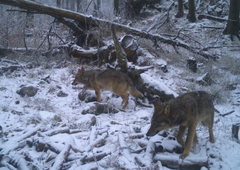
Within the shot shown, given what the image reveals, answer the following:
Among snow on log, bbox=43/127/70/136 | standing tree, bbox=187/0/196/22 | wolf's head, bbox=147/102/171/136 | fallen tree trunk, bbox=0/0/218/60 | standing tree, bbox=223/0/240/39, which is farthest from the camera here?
standing tree, bbox=187/0/196/22

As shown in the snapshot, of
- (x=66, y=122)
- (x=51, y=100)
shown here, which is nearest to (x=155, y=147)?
(x=66, y=122)

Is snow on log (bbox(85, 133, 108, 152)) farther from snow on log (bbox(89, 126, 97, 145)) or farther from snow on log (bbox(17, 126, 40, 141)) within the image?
snow on log (bbox(17, 126, 40, 141))

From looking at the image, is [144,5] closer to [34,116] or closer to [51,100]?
[51,100]

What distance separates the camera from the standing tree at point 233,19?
12203mm

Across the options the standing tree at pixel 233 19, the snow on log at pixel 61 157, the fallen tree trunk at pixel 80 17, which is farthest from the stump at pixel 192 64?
the snow on log at pixel 61 157

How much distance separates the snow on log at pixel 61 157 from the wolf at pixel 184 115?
1.77 m

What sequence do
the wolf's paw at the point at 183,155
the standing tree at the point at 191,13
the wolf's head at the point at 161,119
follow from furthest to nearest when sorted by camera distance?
1. the standing tree at the point at 191,13
2. the wolf's head at the point at 161,119
3. the wolf's paw at the point at 183,155

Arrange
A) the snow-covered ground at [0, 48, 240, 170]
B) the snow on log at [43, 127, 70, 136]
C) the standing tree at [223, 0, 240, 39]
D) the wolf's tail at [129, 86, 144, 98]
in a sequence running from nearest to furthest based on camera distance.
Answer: the snow-covered ground at [0, 48, 240, 170], the snow on log at [43, 127, 70, 136], the wolf's tail at [129, 86, 144, 98], the standing tree at [223, 0, 240, 39]

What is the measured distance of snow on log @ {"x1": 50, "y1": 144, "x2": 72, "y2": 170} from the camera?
10.3 ft

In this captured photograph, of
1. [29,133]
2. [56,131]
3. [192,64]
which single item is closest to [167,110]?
[56,131]

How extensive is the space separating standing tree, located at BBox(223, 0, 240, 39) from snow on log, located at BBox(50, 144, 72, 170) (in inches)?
527

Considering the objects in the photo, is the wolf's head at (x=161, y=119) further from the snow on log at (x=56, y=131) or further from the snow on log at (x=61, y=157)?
the snow on log at (x=56, y=131)

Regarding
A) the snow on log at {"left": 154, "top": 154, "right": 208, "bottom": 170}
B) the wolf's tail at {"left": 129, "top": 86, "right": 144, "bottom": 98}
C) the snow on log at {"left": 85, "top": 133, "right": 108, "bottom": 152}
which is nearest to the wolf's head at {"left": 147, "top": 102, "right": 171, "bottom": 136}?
the snow on log at {"left": 154, "top": 154, "right": 208, "bottom": 170}

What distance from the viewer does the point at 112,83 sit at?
675 cm
